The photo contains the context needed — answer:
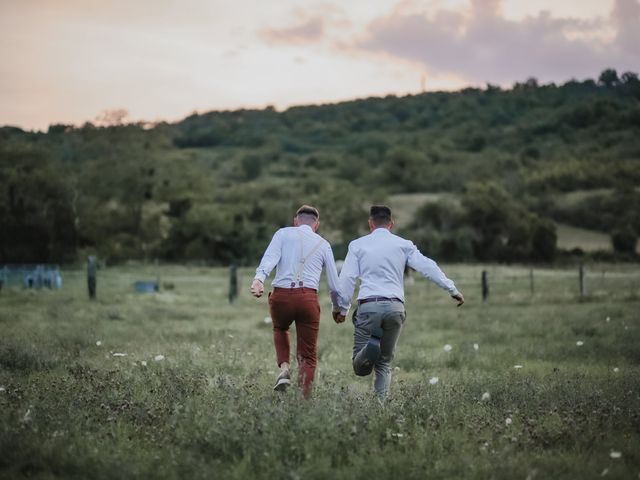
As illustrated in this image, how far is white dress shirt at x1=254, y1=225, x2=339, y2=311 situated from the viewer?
25.7ft

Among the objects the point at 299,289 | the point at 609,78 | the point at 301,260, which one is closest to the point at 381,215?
the point at 301,260

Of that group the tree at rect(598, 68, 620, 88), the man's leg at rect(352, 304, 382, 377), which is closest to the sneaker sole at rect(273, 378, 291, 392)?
the man's leg at rect(352, 304, 382, 377)

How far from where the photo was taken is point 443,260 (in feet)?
208

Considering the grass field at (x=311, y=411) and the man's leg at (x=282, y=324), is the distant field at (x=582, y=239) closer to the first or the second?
the grass field at (x=311, y=411)

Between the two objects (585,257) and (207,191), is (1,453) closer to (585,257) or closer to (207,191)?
(585,257)

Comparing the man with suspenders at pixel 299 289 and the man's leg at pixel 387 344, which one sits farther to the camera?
the man with suspenders at pixel 299 289

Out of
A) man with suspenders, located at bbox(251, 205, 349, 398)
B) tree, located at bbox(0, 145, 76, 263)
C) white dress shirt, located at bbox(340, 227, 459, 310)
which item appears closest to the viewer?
white dress shirt, located at bbox(340, 227, 459, 310)

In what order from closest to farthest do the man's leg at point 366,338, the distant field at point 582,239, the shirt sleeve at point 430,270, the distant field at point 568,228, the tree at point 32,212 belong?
the man's leg at point 366,338 < the shirt sleeve at point 430,270 < the tree at point 32,212 < the distant field at point 582,239 < the distant field at point 568,228

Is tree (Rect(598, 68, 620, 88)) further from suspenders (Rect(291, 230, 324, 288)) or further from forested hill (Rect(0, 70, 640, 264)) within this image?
suspenders (Rect(291, 230, 324, 288))

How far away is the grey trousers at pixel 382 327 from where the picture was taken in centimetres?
745

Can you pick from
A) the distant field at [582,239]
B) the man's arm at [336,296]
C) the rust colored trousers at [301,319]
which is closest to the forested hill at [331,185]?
the distant field at [582,239]

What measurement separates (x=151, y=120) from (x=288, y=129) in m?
110

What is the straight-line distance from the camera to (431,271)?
7.54 metres

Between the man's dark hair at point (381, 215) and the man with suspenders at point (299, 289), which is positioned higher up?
the man's dark hair at point (381, 215)
